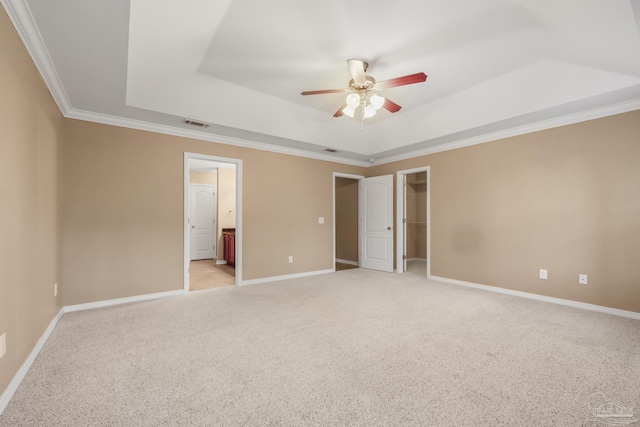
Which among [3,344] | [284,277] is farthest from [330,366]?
[284,277]

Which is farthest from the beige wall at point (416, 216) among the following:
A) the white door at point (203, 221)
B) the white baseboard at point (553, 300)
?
the white door at point (203, 221)

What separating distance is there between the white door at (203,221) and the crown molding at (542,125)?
5579mm

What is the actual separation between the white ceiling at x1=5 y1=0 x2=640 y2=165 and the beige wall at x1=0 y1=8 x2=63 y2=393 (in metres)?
0.31

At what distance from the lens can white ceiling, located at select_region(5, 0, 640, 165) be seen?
226 centimetres

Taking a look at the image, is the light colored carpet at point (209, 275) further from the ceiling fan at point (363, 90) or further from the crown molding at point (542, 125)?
the crown molding at point (542, 125)

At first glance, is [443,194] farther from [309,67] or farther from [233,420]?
[233,420]

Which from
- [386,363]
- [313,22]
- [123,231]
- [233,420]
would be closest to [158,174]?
[123,231]

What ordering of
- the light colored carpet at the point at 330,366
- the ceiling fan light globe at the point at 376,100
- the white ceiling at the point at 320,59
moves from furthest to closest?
1. the ceiling fan light globe at the point at 376,100
2. the white ceiling at the point at 320,59
3. the light colored carpet at the point at 330,366

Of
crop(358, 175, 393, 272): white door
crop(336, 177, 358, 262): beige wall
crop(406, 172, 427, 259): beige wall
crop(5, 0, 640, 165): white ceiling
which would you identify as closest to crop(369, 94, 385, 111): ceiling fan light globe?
crop(5, 0, 640, 165): white ceiling

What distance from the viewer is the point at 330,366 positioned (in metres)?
2.18

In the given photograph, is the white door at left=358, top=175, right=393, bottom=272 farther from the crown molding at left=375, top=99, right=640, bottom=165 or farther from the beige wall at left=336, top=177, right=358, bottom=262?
the crown molding at left=375, top=99, right=640, bottom=165

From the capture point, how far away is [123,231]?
12.4ft

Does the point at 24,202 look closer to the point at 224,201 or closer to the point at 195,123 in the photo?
the point at 195,123

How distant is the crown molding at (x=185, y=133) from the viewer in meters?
3.59
